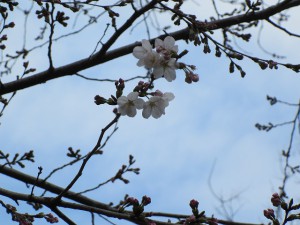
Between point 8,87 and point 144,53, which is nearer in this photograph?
point 144,53

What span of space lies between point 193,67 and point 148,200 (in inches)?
25.0

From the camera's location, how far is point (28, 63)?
3.01 m

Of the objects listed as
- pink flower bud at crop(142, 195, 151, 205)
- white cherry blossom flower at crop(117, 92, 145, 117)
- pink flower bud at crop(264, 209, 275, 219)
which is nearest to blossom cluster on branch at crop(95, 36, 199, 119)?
white cherry blossom flower at crop(117, 92, 145, 117)

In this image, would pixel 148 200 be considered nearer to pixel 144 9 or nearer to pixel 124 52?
pixel 144 9

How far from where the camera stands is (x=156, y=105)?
6.39ft

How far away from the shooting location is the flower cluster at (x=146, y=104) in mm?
1758

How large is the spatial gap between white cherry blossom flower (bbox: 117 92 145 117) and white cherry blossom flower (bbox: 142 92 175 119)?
0.16 feet

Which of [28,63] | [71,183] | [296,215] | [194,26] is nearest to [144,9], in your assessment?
[194,26]

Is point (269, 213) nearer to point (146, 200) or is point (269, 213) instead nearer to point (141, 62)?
point (146, 200)

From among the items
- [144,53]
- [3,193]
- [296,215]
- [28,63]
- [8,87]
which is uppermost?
[28,63]

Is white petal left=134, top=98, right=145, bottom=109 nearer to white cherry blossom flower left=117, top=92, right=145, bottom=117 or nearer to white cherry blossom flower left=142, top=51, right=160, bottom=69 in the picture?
white cherry blossom flower left=117, top=92, right=145, bottom=117

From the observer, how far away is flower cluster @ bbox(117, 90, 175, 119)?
176 cm

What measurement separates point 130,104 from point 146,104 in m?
0.10

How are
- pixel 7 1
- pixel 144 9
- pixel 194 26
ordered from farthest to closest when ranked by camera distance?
1. pixel 144 9
2. pixel 7 1
3. pixel 194 26
